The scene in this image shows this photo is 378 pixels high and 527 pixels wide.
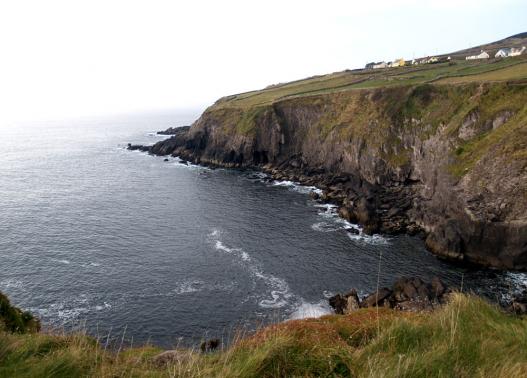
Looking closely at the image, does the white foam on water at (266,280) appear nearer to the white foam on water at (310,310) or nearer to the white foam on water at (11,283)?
the white foam on water at (310,310)

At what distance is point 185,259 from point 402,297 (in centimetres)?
2759

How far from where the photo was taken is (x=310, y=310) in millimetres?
39875

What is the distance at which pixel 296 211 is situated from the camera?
7075 cm

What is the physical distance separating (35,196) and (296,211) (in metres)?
55.3

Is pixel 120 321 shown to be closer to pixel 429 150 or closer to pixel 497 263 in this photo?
pixel 497 263

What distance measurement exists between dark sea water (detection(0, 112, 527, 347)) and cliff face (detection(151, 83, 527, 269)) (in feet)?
15.8

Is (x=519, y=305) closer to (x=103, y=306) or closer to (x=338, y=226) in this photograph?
(x=338, y=226)

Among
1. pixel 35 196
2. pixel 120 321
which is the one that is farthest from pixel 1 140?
pixel 120 321

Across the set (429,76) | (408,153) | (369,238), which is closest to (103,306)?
(369,238)

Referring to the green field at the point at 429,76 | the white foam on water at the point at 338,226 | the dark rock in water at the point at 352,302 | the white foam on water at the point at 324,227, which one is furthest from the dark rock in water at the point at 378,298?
the green field at the point at 429,76

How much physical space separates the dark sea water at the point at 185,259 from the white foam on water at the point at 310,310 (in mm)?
182

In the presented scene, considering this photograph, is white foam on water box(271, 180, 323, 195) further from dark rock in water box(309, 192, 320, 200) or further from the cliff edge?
dark rock in water box(309, 192, 320, 200)

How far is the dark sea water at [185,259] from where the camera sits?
4016 centimetres

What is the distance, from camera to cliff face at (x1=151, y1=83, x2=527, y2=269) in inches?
1965
